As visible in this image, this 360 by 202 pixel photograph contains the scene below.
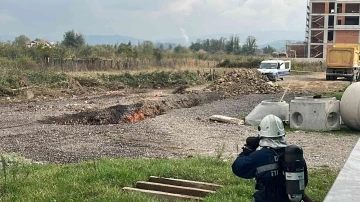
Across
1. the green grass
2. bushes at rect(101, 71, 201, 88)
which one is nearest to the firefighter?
the green grass

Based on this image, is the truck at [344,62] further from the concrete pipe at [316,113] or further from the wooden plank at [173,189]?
the wooden plank at [173,189]

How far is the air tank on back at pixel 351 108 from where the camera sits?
14.1 meters

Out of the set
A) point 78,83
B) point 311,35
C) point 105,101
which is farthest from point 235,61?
point 105,101

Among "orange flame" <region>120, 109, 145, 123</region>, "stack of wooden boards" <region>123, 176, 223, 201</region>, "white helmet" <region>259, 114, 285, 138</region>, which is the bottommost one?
"orange flame" <region>120, 109, 145, 123</region>

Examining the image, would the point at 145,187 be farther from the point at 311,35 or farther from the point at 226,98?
the point at 311,35

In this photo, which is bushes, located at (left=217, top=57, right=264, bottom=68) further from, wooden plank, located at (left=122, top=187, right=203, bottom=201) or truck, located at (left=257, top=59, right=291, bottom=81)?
wooden plank, located at (left=122, top=187, right=203, bottom=201)

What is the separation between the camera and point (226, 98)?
2712cm

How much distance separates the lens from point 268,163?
415 cm

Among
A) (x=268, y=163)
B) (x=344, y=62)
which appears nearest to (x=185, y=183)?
(x=268, y=163)

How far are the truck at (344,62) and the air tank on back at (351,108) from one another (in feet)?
77.3

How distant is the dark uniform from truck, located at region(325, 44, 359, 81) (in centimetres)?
3490

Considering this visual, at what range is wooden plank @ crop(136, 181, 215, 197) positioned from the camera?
6.69 meters

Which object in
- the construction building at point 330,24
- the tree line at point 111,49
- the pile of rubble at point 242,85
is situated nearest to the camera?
the pile of rubble at point 242,85

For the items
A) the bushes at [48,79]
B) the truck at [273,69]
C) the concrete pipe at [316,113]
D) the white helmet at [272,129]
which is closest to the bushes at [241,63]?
the truck at [273,69]
